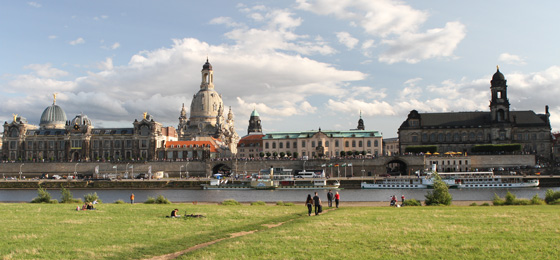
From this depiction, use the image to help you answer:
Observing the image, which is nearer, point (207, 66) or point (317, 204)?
point (317, 204)

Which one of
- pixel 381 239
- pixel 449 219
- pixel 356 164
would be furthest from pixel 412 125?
pixel 381 239

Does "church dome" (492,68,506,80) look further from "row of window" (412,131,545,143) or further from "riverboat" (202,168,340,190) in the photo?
"riverboat" (202,168,340,190)

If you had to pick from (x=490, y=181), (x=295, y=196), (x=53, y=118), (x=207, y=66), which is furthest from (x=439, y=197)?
(x=53, y=118)

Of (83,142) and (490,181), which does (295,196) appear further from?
(83,142)

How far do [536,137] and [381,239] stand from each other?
100 m

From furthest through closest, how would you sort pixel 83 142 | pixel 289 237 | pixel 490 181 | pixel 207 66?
1. pixel 207 66
2. pixel 83 142
3. pixel 490 181
4. pixel 289 237

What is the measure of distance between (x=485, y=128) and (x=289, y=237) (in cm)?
9757

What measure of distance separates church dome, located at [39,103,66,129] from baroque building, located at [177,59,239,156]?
4197 cm

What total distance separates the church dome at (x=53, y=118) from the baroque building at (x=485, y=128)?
120 meters

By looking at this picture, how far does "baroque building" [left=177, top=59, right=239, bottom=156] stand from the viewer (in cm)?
15300

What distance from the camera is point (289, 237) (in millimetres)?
17297

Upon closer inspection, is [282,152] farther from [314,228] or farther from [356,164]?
[314,228]

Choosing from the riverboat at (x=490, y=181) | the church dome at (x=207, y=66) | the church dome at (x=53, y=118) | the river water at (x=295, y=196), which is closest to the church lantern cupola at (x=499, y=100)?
the riverboat at (x=490, y=181)

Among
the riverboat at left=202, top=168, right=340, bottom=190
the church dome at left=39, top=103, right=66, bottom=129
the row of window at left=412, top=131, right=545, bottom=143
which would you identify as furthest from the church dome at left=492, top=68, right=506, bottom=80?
the church dome at left=39, top=103, right=66, bottom=129
